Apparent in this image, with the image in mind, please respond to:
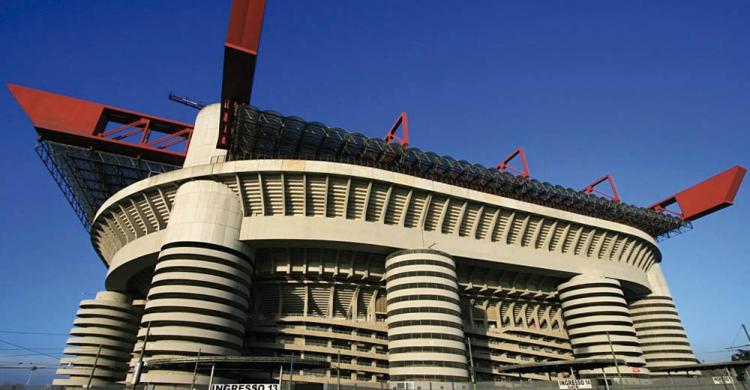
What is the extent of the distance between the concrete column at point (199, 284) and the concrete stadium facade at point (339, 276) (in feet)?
0.41

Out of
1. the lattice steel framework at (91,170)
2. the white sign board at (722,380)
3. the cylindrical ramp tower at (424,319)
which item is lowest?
the white sign board at (722,380)

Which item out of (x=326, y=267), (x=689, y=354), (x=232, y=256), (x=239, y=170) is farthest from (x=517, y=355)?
(x=239, y=170)

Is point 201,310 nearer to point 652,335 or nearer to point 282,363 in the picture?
point 282,363

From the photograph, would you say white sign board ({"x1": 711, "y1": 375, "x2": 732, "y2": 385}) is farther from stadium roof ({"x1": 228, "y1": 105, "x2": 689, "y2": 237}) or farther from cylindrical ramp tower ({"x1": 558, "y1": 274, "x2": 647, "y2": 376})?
stadium roof ({"x1": 228, "y1": 105, "x2": 689, "y2": 237})

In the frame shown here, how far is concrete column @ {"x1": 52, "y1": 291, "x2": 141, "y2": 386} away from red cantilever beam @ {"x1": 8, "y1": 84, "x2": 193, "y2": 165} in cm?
1942

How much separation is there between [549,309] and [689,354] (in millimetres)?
25683

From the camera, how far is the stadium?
38.1m

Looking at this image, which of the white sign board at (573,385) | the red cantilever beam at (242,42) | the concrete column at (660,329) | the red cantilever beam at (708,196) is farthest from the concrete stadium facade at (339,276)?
the red cantilever beam at (708,196)

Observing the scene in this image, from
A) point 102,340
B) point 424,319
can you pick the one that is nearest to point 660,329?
point 424,319

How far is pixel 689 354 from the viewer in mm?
63750

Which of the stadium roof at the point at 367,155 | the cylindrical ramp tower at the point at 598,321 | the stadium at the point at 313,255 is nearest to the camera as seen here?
the stadium at the point at 313,255

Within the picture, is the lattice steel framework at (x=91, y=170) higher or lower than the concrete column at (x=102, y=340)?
higher

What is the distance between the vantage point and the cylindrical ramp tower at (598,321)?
52.1 meters

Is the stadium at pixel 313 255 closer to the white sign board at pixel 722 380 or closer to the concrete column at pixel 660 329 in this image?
the white sign board at pixel 722 380
